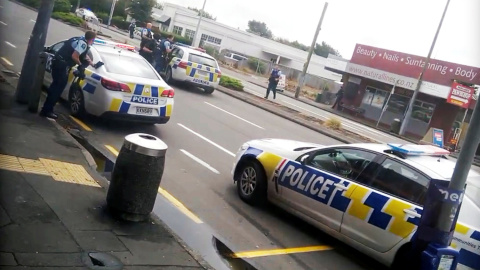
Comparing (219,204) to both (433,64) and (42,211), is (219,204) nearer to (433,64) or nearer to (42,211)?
(42,211)

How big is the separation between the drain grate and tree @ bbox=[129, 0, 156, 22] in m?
39.9

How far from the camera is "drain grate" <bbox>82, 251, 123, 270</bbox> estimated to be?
374cm

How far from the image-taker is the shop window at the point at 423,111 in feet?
92.8

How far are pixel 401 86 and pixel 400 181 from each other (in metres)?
25.3

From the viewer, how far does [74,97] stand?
29.7ft

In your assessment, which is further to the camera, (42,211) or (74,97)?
(74,97)

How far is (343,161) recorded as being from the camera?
5816mm

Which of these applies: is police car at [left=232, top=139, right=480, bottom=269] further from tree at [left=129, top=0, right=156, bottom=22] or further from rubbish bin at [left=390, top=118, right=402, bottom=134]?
tree at [left=129, top=0, right=156, bottom=22]

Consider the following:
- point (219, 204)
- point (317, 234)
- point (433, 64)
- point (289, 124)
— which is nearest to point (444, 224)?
point (317, 234)

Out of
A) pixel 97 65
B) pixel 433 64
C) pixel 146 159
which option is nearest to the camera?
pixel 146 159

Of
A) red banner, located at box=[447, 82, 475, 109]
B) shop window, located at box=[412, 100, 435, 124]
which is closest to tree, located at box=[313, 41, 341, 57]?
shop window, located at box=[412, 100, 435, 124]

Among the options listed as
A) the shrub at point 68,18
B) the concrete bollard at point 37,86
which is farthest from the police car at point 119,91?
the shrub at point 68,18

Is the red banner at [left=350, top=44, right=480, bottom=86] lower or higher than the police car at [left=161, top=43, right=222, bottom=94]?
higher

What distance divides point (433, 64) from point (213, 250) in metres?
27.2
